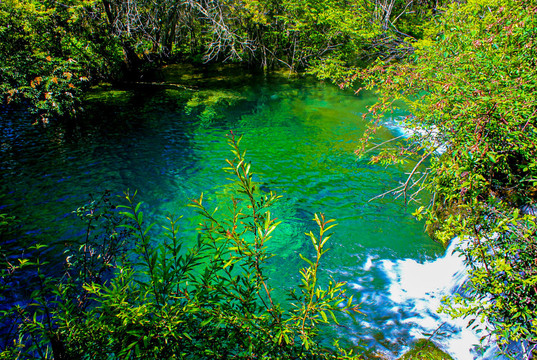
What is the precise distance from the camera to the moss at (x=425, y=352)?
4.52 m

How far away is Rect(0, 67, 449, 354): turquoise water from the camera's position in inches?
257

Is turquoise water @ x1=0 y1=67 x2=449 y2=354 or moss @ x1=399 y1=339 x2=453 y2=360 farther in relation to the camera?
turquoise water @ x1=0 y1=67 x2=449 y2=354

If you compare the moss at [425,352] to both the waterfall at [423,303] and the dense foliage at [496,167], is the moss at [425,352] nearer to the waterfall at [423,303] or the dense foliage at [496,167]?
the waterfall at [423,303]

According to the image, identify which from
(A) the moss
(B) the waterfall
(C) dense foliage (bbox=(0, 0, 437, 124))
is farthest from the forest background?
(A) the moss

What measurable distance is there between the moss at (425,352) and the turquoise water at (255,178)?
0.16 m

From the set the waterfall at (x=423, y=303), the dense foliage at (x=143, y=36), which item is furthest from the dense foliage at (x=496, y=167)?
the dense foliage at (x=143, y=36)

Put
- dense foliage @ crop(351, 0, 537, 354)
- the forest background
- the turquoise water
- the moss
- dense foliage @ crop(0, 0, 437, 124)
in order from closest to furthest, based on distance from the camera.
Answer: the forest background, dense foliage @ crop(351, 0, 537, 354), the moss, the turquoise water, dense foliage @ crop(0, 0, 437, 124)

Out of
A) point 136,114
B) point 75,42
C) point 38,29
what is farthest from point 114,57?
point 136,114

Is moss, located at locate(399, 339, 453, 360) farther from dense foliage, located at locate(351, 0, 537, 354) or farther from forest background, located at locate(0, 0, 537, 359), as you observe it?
dense foliage, located at locate(351, 0, 537, 354)

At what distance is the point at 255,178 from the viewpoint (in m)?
9.97

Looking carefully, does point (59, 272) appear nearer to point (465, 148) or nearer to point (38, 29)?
point (465, 148)

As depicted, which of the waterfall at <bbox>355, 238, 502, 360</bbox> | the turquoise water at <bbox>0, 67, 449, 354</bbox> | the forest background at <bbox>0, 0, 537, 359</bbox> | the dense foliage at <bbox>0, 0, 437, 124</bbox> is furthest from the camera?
the dense foliage at <bbox>0, 0, 437, 124</bbox>

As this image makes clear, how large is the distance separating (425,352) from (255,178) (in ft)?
22.0

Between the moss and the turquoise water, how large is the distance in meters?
0.16
